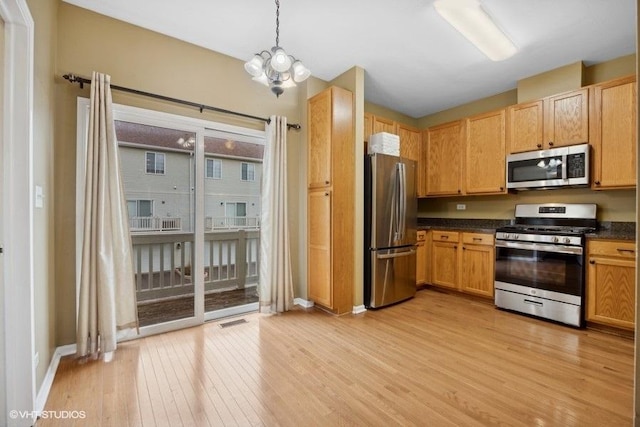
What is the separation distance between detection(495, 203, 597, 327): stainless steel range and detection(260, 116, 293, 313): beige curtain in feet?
8.66

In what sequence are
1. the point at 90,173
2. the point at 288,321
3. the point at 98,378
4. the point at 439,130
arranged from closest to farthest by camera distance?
the point at 98,378 → the point at 90,173 → the point at 288,321 → the point at 439,130

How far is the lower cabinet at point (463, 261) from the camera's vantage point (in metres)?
3.58

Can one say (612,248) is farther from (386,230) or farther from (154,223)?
(154,223)

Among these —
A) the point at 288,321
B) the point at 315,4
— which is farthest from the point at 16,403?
the point at 315,4

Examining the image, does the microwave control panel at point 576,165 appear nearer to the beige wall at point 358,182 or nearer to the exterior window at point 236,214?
the beige wall at point 358,182

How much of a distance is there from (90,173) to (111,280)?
875 mm

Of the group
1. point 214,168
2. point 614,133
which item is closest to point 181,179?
point 214,168

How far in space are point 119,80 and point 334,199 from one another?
7.55 ft

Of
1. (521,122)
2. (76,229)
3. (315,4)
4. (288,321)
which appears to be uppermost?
(315,4)

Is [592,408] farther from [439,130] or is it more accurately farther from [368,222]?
[439,130]

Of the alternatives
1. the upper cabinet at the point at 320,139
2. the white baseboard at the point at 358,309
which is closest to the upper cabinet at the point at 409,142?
the upper cabinet at the point at 320,139

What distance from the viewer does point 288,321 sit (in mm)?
2979

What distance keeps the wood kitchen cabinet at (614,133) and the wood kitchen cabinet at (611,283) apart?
0.67 m

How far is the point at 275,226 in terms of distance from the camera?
3.18m
